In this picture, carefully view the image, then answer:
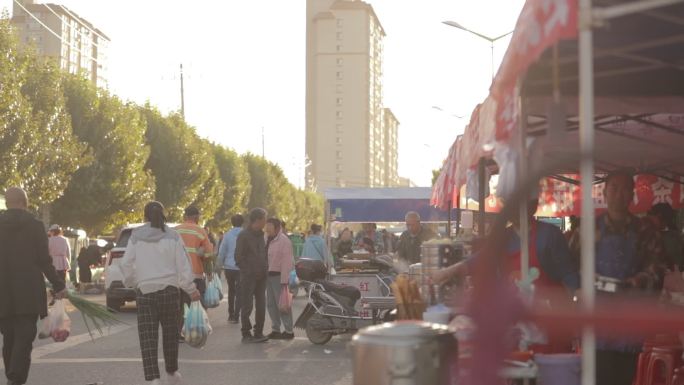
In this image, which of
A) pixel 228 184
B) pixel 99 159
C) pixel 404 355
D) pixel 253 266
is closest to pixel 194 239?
pixel 253 266

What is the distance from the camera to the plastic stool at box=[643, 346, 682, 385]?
595 cm

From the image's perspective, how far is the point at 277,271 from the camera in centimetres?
1519

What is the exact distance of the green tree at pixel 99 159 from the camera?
49.1 m

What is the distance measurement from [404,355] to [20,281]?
20.2ft

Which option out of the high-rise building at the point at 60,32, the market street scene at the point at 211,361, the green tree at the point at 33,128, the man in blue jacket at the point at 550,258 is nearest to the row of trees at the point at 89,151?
the green tree at the point at 33,128

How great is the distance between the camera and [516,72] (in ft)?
14.2

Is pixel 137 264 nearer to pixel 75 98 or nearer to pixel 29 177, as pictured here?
pixel 29 177

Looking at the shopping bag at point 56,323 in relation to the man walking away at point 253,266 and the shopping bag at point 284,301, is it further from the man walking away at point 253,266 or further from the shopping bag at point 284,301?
the shopping bag at point 284,301

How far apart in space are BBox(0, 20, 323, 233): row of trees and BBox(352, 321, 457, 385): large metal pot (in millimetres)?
33678

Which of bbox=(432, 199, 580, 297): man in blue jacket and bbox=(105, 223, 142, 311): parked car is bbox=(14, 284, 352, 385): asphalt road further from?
bbox=(432, 199, 580, 297): man in blue jacket

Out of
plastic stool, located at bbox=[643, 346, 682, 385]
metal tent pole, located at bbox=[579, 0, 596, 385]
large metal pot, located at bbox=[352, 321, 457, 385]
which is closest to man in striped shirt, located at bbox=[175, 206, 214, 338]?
plastic stool, located at bbox=[643, 346, 682, 385]

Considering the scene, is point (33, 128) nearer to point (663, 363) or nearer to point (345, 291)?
point (345, 291)

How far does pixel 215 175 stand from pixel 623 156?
70680 mm

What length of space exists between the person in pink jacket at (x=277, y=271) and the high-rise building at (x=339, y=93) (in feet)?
563
